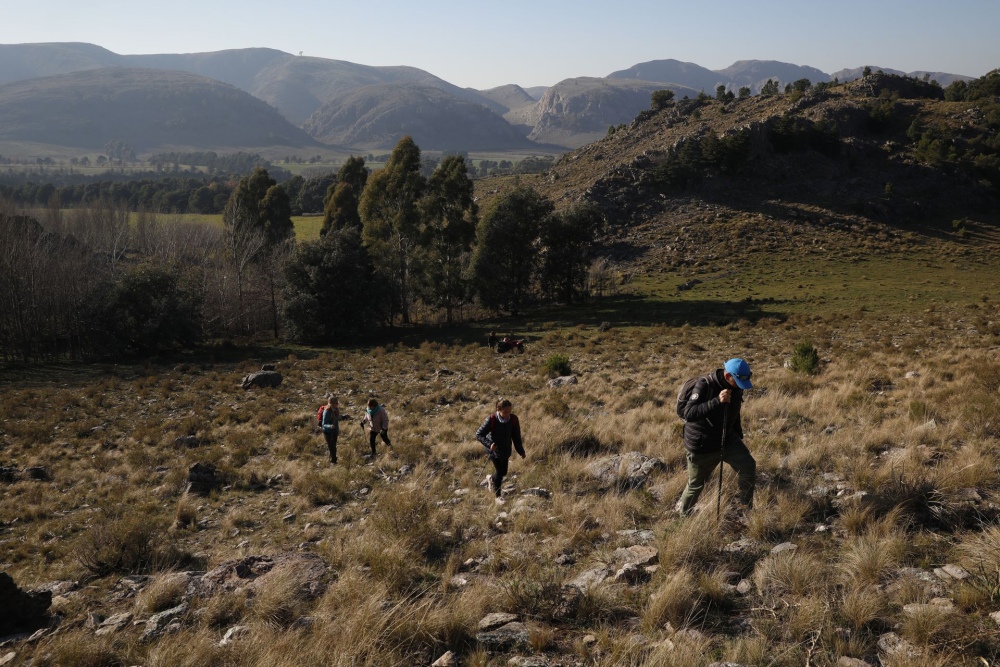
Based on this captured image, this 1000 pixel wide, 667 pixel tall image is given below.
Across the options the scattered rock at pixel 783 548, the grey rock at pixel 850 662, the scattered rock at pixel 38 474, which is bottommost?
the scattered rock at pixel 38 474

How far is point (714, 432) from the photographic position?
7219 mm

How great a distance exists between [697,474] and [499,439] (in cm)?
373

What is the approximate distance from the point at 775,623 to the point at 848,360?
17.8m

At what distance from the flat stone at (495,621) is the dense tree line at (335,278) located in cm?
3553

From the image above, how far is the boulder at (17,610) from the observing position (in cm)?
669

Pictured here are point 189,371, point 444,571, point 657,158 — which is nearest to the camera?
point 444,571

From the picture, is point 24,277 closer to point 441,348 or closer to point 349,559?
point 441,348

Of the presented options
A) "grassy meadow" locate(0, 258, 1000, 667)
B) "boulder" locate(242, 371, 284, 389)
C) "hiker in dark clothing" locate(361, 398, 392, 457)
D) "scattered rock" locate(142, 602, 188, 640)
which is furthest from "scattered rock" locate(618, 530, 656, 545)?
"boulder" locate(242, 371, 284, 389)

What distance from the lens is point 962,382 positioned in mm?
12633

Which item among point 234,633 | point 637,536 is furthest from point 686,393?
point 234,633

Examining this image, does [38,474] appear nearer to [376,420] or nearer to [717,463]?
[376,420]

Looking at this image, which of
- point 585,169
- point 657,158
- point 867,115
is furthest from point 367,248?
point 867,115

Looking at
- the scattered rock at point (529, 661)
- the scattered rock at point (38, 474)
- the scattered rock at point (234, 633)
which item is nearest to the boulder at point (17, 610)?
the scattered rock at point (234, 633)

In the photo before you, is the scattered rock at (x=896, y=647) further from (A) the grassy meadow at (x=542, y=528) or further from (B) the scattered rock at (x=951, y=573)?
(B) the scattered rock at (x=951, y=573)
